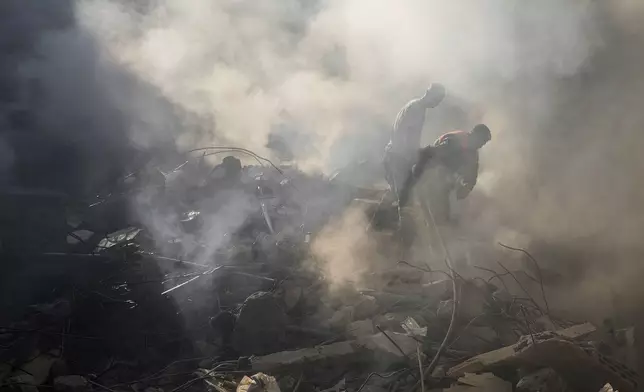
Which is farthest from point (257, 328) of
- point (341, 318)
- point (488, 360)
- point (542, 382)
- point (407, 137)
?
point (407, 137)

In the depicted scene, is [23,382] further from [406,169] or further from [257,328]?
[406,169]

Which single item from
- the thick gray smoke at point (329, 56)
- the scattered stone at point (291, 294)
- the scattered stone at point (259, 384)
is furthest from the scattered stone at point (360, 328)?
the thick gray smoke at point (329, 56)

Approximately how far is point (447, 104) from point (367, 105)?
110 centimetres

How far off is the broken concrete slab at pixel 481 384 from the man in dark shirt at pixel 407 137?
2.26m

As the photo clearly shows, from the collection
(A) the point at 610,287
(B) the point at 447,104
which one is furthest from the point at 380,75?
(A) the point at 610,287

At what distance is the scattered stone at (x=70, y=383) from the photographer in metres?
3.47

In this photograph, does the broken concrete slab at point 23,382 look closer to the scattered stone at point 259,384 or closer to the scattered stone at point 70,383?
the scattered stone at point 70,383

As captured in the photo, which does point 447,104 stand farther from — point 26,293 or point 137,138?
point 26,293

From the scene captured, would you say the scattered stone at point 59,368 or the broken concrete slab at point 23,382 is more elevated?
the scattered stone at point 59,368

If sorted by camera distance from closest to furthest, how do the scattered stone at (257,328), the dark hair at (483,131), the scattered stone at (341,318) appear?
the scattered stone at (257,328), the scattered stone at (341,318), the dark hair at (483,131)

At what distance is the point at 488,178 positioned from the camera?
20.2ft

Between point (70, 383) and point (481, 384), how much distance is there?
2.70m

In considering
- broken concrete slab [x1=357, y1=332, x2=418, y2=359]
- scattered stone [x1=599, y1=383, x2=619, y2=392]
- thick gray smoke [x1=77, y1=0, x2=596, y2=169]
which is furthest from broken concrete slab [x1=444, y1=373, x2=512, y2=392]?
thick gray smoke [x1=77, y1=0, x2=596, y2=169]

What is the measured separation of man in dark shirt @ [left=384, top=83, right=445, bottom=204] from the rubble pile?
3.39 ft
